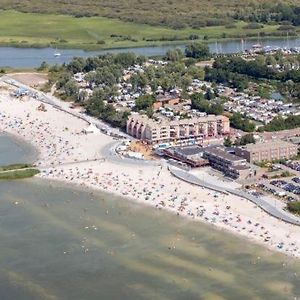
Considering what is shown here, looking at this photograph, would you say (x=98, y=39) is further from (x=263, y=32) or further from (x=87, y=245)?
(x=87, y=245)

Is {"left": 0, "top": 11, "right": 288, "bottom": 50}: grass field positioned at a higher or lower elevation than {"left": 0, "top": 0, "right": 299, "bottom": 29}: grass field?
lower

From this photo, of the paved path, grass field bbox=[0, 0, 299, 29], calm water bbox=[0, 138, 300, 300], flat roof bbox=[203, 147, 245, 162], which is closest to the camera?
calm water bbox=[0, 138, 300, 300]

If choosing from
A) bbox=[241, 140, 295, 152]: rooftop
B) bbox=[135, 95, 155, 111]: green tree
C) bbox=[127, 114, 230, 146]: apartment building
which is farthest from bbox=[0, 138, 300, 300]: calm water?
bbox=[135, 95, 155, 111]: green tree

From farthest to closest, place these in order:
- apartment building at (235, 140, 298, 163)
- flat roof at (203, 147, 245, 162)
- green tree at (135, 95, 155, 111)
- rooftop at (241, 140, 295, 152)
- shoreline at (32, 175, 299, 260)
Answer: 1. green tree at (135, 95, 155, 111)
2. rooftop at (241, 140, 295, 152)
3. apartment building at (235, 140, 298, 163)
4. flat roof at (203, 147, 245, 162)
5. shoreline at (32, 175, 299, 260)

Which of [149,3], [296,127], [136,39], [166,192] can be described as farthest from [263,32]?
[166,192]

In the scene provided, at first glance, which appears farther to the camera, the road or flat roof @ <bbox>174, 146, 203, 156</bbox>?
the road

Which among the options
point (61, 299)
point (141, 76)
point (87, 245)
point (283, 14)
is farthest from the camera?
point (283, 14)

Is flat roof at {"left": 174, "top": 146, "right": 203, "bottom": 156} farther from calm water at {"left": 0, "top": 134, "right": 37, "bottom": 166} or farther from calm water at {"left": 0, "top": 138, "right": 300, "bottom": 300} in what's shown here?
calm water at {"left": 0, "top": 134, "right": 37, "bottom": 166}
